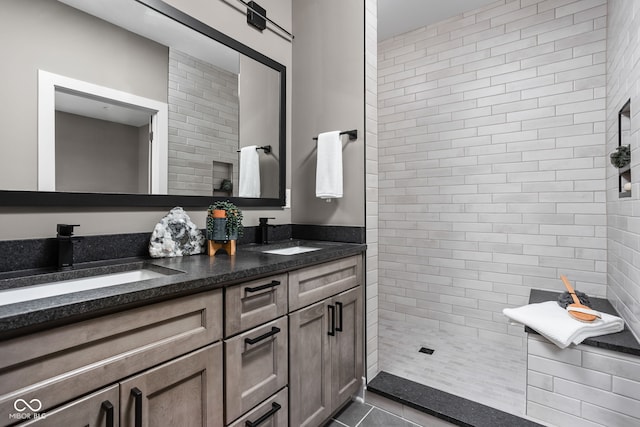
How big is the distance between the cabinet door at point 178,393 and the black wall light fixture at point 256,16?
2037 mm

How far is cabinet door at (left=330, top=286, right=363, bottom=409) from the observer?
1735mm

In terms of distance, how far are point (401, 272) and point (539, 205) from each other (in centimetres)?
142

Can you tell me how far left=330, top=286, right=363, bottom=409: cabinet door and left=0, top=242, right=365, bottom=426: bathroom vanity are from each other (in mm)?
11

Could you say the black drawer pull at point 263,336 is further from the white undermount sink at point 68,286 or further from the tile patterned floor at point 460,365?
the tile patterned floor at point 460,365

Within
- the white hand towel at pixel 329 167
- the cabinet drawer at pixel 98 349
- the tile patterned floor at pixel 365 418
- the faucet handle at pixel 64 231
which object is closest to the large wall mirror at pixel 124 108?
the faucet handle at pixel 64 231

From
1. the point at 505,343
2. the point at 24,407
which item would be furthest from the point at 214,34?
the point at 505,343

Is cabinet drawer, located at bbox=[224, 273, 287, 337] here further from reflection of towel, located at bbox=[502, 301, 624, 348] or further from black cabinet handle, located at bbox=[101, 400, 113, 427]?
reflection of towel, located at bbox=[502, 301, 624, 348]

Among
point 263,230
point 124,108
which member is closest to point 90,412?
point 124,108

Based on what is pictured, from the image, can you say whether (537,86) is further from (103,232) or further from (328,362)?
(103,232)

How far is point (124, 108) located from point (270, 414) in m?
1.56

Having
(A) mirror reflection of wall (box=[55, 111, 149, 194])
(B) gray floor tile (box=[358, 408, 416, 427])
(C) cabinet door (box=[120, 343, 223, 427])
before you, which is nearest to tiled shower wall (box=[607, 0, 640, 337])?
(B) gray floor tile (box=[358, 408, 416, 427])

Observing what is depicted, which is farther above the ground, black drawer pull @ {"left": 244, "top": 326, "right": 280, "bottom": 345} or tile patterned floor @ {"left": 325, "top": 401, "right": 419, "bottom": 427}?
black drawer pull @ {"left": 244, "top": 326, "right": 280, "bottom": 345}

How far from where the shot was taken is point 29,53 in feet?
3.94

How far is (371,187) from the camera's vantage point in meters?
2.12
